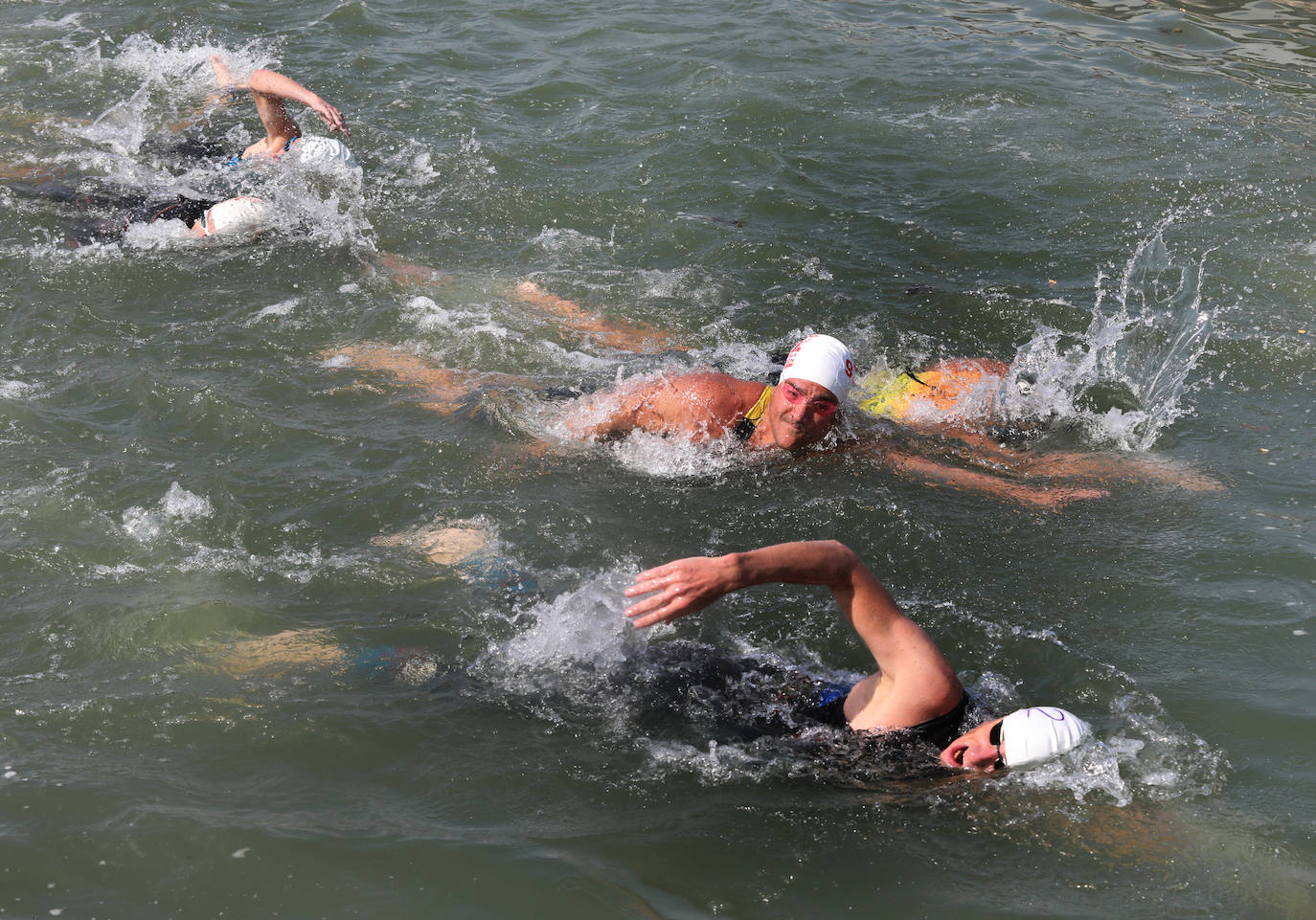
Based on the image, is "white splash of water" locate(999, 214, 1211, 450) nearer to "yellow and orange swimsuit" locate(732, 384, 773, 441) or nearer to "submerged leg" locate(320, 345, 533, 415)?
"yellow and orange swimsuit" locate(732, 384, 773, 441)

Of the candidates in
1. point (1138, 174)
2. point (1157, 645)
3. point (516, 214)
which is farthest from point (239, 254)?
point (1138, 174)

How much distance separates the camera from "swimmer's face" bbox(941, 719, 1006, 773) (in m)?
4.23

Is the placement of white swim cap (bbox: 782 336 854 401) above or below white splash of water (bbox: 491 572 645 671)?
above

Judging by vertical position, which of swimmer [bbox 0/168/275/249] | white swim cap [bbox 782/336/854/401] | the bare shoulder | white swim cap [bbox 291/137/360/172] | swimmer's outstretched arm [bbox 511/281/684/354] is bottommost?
swimmer's outstretched arm [bbox 511/281/684/354]

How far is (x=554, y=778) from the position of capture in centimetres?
419

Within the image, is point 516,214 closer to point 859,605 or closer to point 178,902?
point 859,605

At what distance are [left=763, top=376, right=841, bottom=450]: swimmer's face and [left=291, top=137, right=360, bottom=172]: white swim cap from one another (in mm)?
4830

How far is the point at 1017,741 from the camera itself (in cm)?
417

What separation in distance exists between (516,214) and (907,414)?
13.7 ft

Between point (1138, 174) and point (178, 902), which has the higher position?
point (1138, 174)

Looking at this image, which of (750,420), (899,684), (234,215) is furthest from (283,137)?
(899,684)

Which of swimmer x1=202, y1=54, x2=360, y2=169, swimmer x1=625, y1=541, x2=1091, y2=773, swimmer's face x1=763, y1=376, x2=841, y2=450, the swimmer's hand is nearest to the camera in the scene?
the swimmer's hand

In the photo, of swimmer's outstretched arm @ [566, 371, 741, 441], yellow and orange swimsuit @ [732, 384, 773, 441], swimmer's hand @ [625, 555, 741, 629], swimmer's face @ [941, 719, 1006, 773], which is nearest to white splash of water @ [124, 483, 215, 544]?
swimmer's outstretched arm @ [566, 371, 741, 441]

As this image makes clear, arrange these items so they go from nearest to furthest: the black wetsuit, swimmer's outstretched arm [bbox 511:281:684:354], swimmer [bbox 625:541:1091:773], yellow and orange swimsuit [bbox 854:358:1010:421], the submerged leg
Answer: swimmer [bbox 625:541:1091:773], yellow and orange swimsuit [bbox 854:358:1010:421], the submerged leg, swimmer's outstretched arm [bbox 511:281:684:354], the black wetsuit
